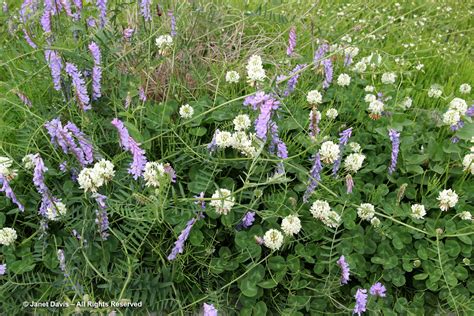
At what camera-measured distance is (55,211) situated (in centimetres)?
165

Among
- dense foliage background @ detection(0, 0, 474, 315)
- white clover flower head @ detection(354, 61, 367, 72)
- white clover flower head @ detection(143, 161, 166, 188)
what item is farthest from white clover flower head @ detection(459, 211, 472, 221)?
white clover flower head @ detection(143, 161, 166, 188)

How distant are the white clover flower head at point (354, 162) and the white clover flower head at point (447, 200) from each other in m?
0.32

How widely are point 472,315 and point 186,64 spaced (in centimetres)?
158

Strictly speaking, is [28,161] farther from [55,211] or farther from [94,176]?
[94,176]

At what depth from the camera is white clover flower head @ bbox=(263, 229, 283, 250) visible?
5.38 ft

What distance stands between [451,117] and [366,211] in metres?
0.61

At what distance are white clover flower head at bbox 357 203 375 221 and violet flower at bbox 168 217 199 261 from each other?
23.2 inches

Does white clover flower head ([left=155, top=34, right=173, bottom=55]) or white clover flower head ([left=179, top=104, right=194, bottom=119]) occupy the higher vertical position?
white clover flower head ([left=155, top=34, right=173, bottom=55])

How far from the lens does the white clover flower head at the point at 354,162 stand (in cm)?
184

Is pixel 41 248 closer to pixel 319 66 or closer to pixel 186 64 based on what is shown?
pixel 186 64

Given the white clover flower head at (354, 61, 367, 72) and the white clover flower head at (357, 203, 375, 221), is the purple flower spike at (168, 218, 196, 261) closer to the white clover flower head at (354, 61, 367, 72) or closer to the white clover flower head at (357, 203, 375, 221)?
the white clover flower head at (357, 203, 375, 221)

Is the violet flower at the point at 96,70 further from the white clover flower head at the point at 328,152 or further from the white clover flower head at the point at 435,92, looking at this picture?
the white clover flower head at the point at 435,92

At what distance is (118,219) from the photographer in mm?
1644

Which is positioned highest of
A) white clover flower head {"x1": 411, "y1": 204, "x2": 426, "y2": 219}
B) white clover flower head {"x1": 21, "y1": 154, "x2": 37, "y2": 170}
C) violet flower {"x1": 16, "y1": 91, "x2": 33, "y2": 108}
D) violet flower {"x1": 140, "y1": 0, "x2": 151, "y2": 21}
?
violet flower {"x1": 140, "y1": 0, "x2": 151, "y2": 21}
